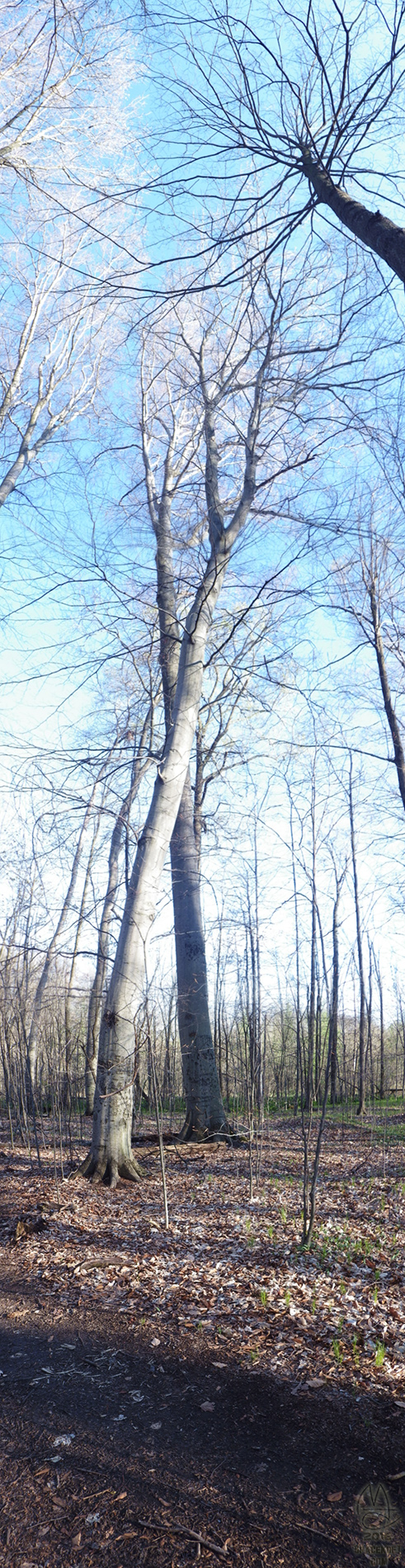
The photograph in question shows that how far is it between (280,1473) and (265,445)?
21.1ft

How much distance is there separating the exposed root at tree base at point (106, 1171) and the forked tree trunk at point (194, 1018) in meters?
2.34

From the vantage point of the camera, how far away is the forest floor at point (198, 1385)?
222 cm

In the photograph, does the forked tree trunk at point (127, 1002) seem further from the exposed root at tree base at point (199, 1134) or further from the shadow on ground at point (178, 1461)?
the shadow on ground at point (178, 1461)

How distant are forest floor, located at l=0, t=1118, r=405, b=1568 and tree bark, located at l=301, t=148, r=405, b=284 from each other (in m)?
4.32

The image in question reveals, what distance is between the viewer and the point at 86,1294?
160 inches

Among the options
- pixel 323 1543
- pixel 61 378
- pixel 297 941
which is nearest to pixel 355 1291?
pixel 323 1543

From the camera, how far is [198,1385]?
313 centimetres

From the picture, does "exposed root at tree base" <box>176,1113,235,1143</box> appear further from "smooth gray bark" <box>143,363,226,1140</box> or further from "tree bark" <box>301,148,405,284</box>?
"tree bark" <box>301,148,405,284</box>

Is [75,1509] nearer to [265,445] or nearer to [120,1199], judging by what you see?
[120,1199]

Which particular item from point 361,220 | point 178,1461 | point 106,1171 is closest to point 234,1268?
point 178,1461

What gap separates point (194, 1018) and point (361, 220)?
7.57 metres

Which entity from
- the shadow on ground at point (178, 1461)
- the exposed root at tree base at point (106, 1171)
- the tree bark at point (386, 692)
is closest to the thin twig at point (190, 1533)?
the shadow on ground at point (178, 1461)

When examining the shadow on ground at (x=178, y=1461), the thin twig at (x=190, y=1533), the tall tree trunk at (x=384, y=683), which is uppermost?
the tall tree trunk at (x=384, y=683)

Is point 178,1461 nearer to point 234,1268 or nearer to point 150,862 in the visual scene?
point 234,1268
